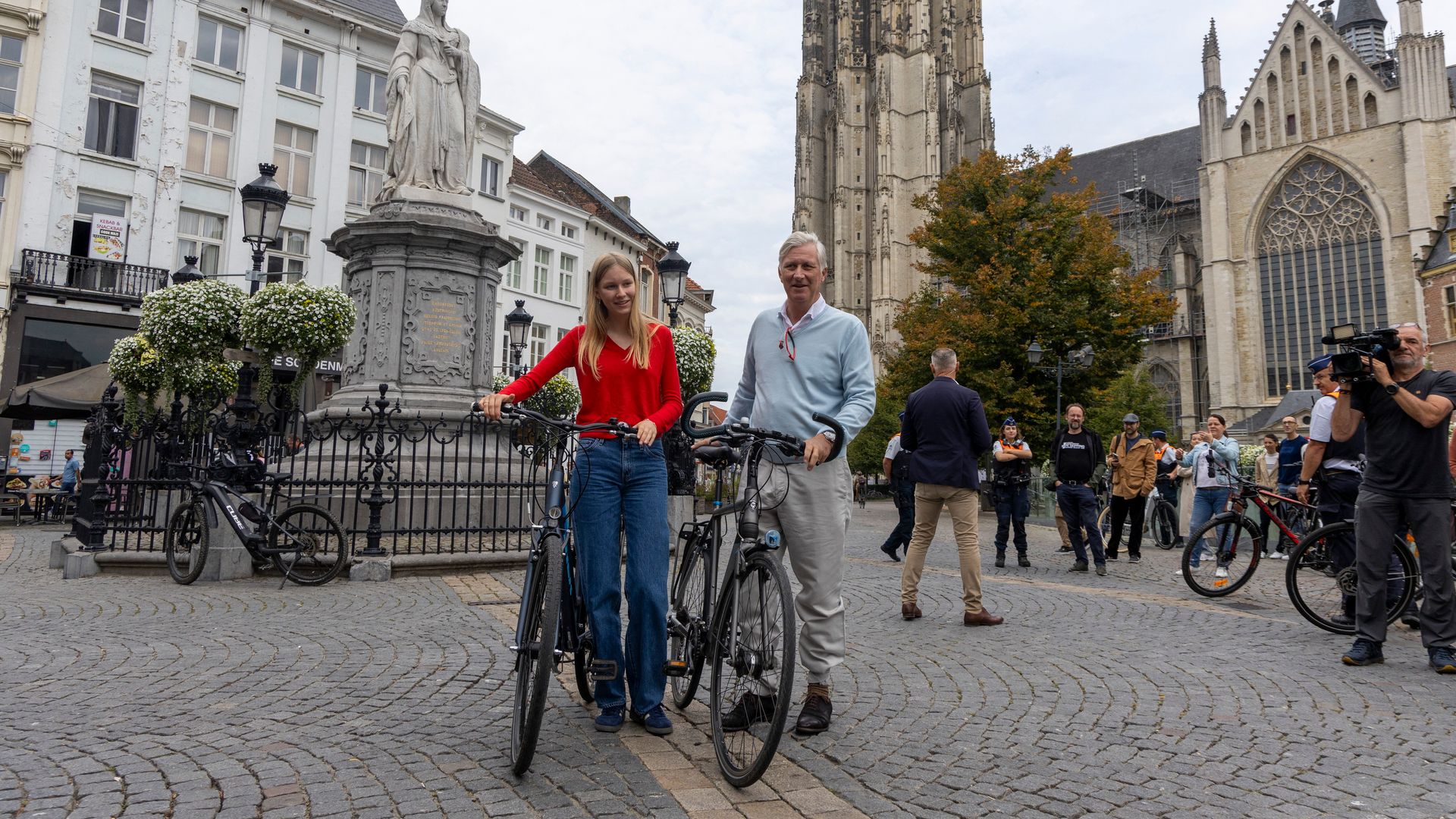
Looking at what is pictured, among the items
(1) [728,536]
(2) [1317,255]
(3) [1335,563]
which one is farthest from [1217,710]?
(2) [1317,255]

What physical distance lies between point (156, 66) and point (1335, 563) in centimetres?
3168

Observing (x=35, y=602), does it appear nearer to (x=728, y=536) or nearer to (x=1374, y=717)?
(x=728, y=536)

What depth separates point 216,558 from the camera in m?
7.72

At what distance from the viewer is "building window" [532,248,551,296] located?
38.3 meters

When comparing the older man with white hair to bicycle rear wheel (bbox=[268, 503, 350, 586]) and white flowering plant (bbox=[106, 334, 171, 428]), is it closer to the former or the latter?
bicycle rear wheel (bbox=[268, 503, 350, 586])

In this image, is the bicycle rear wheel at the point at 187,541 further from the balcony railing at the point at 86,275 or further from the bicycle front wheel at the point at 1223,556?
the balcony railing at the point at 86,275

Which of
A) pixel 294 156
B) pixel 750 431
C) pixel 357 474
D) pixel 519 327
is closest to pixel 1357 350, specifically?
pixel 750 431

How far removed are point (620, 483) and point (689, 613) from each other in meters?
0.63

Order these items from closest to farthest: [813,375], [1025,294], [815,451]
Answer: [815,451] → [813,375] → [1025,294]

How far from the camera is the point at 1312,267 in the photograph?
4594 cm

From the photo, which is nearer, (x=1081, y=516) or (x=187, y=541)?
(x=187, y=541)

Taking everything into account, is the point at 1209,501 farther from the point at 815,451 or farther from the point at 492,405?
the point at 492,405

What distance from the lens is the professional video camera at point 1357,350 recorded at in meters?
4.94

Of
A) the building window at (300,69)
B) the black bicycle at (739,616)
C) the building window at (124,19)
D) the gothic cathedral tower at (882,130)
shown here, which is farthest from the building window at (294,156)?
the gothic cathedral tower at (882,130)
